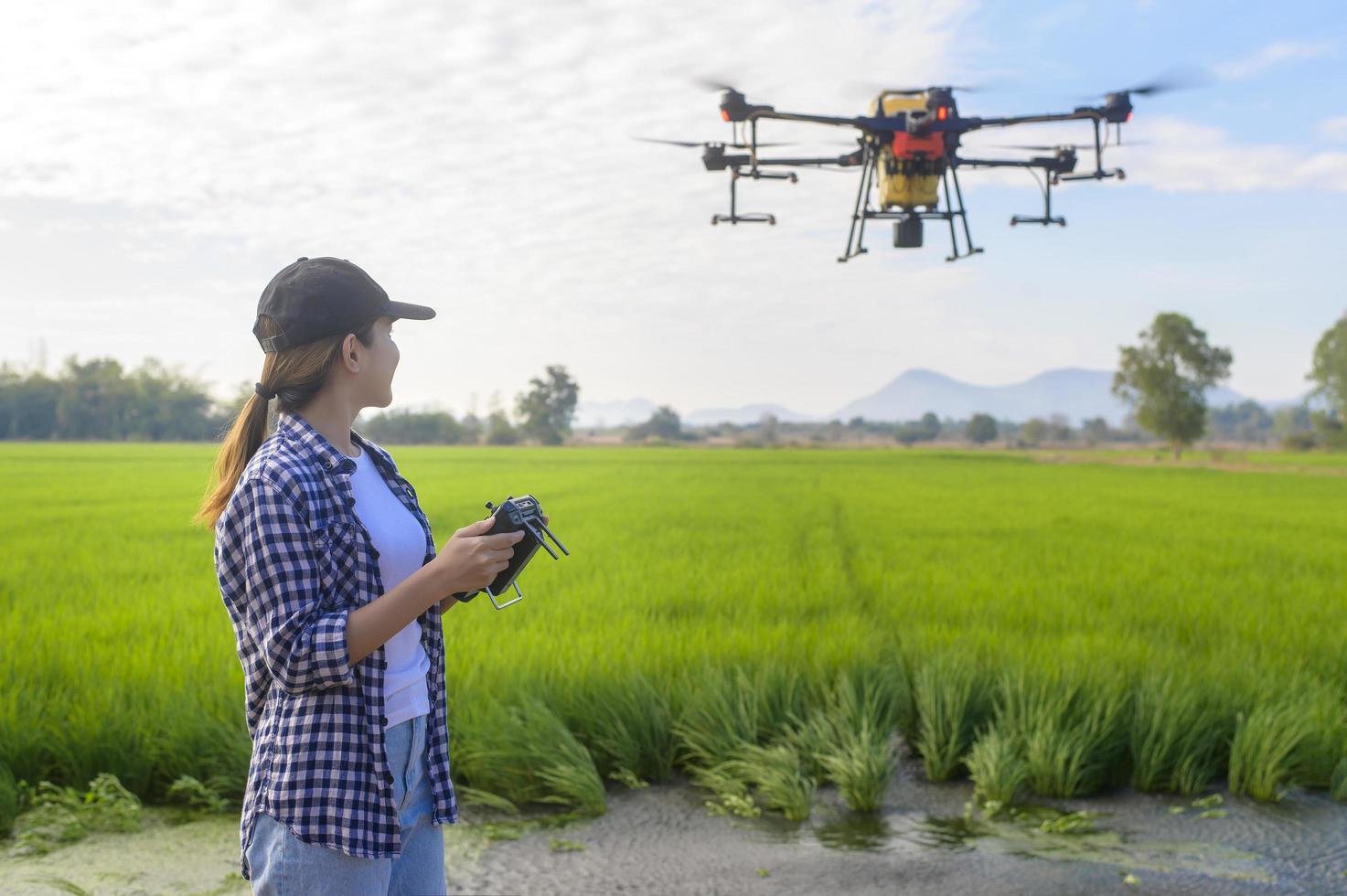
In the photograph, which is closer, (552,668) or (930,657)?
(552,668)

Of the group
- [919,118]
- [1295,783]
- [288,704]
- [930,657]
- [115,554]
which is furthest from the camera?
[115,554]

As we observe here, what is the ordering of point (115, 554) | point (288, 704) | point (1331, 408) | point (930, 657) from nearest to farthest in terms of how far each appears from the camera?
point (288, 704) → point (930, 657) → point (115, 554) → point (1331, 408)

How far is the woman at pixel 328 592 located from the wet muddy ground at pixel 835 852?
192cm

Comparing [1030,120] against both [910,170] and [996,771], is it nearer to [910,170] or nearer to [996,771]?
[910,170]

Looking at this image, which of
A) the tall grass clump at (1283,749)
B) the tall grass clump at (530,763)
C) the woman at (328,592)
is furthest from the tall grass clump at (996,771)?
the woman at (328,592)

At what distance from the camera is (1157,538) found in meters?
14.2

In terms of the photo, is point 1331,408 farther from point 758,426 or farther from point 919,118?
point 919,118

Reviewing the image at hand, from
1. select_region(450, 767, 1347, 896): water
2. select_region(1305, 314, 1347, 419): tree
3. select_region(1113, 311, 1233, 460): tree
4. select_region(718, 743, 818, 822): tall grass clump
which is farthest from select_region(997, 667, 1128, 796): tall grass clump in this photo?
select_region(1305, 314, 1347, 419): tree

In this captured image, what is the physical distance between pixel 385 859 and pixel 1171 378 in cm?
7196

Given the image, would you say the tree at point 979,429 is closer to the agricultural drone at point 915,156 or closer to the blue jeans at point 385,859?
the agricultural drone at point 915,156

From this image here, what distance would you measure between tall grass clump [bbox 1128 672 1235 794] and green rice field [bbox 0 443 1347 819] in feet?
0.05

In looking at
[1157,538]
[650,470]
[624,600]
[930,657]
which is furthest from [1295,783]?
[650,470]

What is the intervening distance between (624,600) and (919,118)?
4.08 meters

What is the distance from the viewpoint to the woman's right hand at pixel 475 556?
5.55 feet
